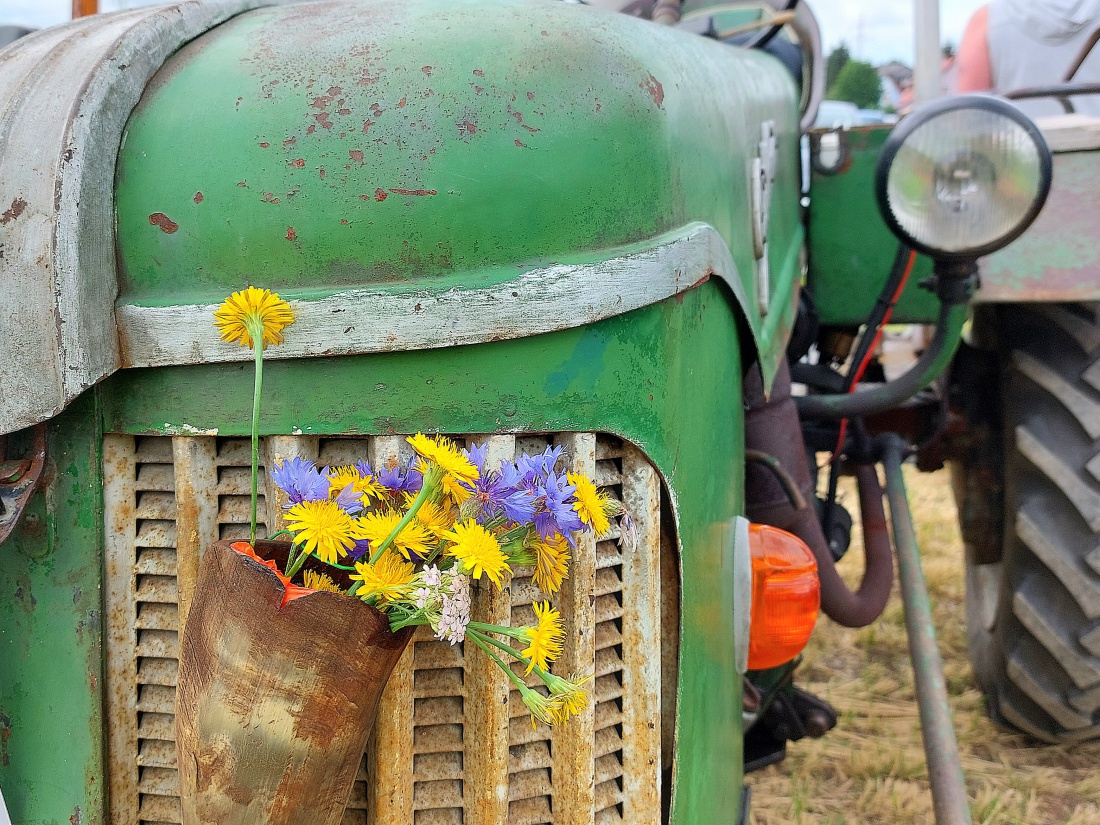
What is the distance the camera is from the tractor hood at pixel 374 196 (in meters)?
0.97

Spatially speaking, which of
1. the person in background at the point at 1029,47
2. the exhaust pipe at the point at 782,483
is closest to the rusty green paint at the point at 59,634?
the exhaust pipe at the point at 782,483

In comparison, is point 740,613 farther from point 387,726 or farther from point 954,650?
point 954,650

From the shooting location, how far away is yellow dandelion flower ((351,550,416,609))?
0.85 m

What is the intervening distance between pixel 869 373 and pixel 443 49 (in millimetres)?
2168

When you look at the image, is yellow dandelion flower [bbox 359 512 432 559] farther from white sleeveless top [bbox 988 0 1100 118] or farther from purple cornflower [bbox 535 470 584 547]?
white sleeveless top [bbox 988 0 1100 118]

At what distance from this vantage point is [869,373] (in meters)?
2.94

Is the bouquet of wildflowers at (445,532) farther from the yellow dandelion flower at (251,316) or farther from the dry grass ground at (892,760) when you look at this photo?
the dry grass ground at (892,760)

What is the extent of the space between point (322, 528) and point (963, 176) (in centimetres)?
130

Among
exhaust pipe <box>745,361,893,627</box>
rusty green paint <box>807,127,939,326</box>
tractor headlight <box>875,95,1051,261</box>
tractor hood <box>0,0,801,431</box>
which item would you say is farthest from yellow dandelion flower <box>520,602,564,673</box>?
rusty green paint <box>807,127,939,326</box>

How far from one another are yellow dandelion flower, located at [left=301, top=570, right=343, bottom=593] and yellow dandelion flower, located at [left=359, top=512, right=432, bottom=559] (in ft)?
0.24

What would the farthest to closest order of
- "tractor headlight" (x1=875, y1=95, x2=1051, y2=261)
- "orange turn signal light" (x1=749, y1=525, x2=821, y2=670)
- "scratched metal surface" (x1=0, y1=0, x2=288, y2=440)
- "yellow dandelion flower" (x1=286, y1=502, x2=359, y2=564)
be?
"tractor headlight" (x1=875, y1=95, x2=1051, y2=261), "orange turn signal light" (x1=749, y1=525, x2=821, y2=670), "scratched metal surface" (x1=0, y1=0, x2=288, y2=440), "yellow dandelion flower" (x1=286, y1=502, x2=359, y2=564)

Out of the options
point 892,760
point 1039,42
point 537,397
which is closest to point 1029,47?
point 1039,42

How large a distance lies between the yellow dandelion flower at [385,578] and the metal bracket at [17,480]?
0.37 meters

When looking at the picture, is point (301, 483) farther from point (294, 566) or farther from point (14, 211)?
point (14, 211)
